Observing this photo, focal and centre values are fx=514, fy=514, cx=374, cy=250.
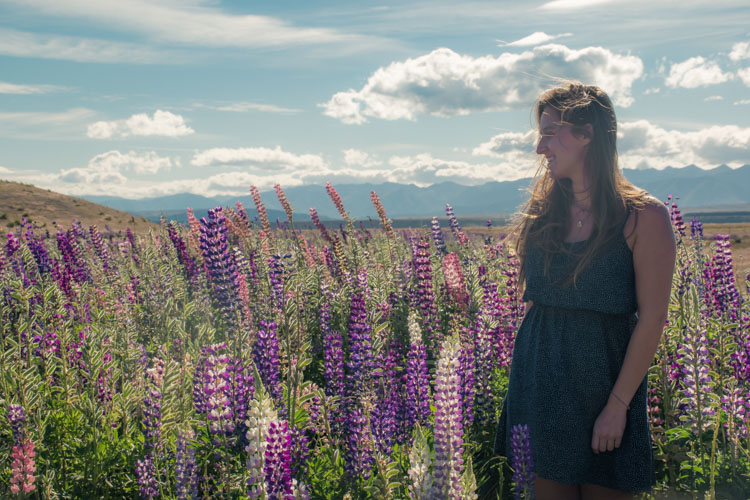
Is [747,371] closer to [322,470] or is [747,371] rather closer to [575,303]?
[575,303]

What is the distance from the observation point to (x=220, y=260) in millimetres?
4055

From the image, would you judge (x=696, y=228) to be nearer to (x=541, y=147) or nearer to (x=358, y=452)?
(x=541, y=147)

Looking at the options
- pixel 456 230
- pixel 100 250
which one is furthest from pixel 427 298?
pixel 100 250

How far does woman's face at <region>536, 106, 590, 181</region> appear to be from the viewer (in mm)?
3254

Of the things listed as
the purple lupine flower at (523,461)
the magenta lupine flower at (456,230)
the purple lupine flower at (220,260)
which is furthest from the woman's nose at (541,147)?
the magenta lupine flower at (456,230)

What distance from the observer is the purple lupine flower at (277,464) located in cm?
224

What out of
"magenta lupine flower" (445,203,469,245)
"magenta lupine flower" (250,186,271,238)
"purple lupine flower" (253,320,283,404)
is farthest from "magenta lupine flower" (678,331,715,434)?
"magenta lupine flower" (250,186,271,238)

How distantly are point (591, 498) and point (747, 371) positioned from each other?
1998 millimetres

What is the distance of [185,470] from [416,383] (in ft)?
5.31

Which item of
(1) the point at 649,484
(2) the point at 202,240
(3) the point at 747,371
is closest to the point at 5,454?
(2) the point at 202,240

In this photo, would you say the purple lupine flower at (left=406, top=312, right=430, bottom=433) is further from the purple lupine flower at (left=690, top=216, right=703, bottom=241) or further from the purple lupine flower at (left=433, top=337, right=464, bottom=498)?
the purple lupine flower at (left=690, top=216, right=703, bottom=241)

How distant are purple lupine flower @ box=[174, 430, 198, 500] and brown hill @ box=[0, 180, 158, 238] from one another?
46454 millimetres

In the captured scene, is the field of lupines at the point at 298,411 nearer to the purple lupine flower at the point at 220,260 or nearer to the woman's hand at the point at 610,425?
the purple lupine flower at the point at 220,260

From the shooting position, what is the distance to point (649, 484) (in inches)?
118
